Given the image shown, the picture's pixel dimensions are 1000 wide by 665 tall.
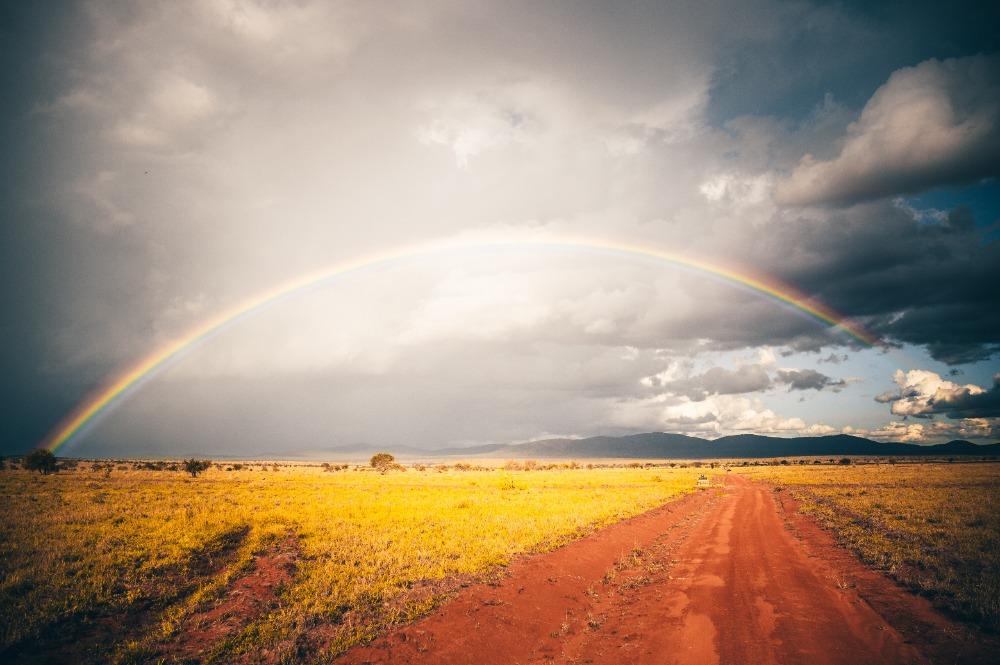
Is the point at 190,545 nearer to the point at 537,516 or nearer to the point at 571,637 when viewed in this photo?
the point at 571,637

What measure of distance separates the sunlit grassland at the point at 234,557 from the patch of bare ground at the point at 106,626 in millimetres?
53

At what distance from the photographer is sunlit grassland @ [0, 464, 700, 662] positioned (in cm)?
1040

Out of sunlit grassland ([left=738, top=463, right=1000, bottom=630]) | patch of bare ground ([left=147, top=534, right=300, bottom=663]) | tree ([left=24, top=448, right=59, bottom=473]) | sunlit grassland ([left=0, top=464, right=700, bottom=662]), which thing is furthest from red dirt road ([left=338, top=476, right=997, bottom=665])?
tree ([left=24, top=448, right=59, bottom=473])

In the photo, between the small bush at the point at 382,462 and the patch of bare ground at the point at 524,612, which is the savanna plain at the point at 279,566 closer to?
the patch of bare ground at the point at 524,612

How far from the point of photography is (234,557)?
1559 cm

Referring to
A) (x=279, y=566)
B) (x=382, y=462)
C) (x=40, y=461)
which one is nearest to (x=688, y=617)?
(x=279, y=566)

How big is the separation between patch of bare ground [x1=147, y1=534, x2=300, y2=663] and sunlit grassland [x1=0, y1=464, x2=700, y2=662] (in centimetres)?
22

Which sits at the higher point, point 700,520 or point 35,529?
point 35,529

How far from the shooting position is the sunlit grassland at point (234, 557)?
409 inches

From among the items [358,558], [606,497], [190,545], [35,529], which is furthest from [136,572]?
[606,497]

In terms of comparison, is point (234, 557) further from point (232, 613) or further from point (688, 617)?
point (688, 617)

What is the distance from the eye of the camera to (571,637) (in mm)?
9922

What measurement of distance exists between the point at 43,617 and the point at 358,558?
8035mm

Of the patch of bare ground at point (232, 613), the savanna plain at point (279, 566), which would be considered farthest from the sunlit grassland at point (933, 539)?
the patch of bare ground at point (232, 613)
